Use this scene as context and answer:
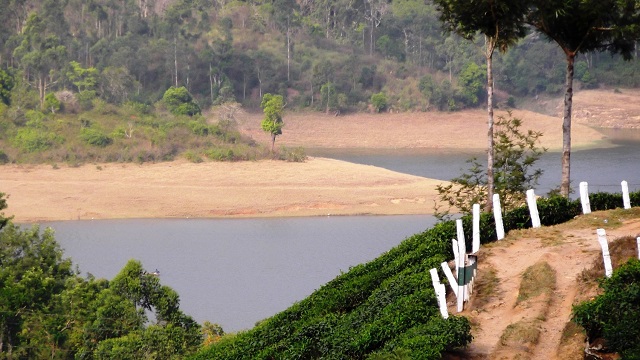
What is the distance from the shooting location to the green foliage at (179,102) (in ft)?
225

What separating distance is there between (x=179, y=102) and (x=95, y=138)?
12.5 metres

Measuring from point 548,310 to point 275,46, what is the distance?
7795 centimetres

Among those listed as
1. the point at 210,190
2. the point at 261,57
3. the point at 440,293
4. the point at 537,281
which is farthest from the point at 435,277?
the point at 261,57

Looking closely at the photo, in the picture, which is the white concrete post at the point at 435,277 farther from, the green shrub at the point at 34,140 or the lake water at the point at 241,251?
the green shrub at the point at 34,140

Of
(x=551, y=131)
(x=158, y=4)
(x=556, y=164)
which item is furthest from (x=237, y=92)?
(x=556, y=164)

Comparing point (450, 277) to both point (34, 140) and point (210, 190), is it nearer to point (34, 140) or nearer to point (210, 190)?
point (210, 190)

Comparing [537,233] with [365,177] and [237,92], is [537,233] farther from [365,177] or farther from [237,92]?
[237,92]

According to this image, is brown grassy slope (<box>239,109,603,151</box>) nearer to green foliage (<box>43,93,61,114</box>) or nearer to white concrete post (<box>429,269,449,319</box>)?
green foliage (<box>43,93,61,114</box>)

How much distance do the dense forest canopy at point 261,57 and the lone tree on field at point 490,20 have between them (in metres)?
50.7

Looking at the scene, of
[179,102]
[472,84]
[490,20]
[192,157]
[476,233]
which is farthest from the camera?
[472,84]

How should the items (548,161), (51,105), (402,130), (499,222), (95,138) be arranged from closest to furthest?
(499,222) < (95,138) < (548,161) < (51,105) < (402,130)

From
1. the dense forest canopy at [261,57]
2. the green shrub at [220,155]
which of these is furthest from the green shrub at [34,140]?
the green shrub at [220,155]

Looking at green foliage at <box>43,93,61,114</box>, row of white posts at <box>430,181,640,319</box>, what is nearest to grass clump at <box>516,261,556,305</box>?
row of white posts at <box>430,181,640,319</box>

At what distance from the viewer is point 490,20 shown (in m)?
17.8
